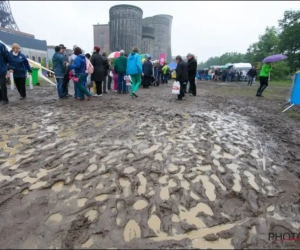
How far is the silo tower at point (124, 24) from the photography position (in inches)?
1737

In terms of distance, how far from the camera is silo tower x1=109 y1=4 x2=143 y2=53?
44.1 m

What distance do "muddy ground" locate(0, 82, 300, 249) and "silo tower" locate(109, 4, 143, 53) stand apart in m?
44.5

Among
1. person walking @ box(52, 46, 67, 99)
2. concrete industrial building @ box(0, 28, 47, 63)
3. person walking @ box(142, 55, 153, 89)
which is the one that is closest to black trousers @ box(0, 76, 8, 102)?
person walking @ box(52, 46, 67, 99)

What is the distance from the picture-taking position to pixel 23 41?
52.8m

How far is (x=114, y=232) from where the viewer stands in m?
1.73

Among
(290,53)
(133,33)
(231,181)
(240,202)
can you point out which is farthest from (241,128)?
(133,33)

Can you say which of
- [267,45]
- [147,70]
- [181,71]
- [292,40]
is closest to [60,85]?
[181,71]

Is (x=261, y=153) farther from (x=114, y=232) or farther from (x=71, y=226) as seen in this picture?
(x=71, y=226)

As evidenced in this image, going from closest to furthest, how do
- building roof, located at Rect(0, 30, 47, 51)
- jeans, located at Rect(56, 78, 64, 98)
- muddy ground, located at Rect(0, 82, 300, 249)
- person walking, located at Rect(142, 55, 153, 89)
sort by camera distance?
1. muddy ground, located at Rect(0, 82, 300, 249)
2. jeans, located at Rect(56, 78, 64, 98)
3. person walking, located at Rect(142, 55, 153, 89)
4. building roof, located at Rect(0, 30, 47, 51)

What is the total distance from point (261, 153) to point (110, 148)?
2330 mm

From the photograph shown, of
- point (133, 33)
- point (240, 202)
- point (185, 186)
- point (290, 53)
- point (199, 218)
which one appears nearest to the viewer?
point (199, 218)

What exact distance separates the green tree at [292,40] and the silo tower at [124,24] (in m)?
27.2

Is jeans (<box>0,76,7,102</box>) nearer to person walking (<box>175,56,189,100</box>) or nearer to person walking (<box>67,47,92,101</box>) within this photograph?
person walking (<box>67,47,92,101</box>)

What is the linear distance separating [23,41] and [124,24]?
2694 cm
